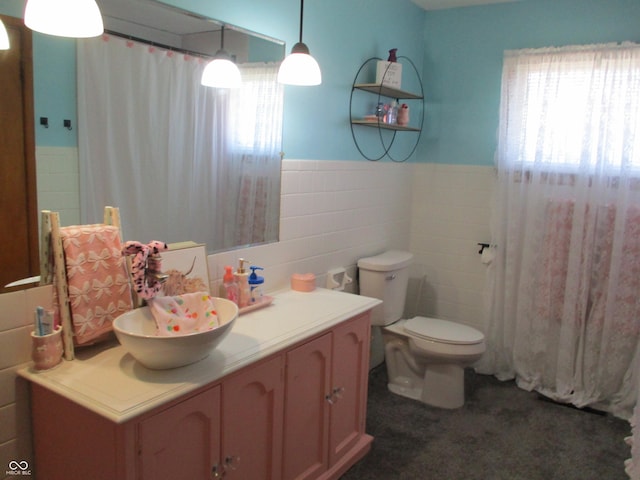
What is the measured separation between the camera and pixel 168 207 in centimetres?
207

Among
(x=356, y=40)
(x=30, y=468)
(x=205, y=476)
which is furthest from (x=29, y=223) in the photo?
(x=356, y=40)

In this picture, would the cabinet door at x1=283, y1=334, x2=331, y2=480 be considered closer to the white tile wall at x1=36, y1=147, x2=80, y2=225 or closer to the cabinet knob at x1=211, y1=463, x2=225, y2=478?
the cabinet knob at x1=211, y1=463, x2=225, y2=478

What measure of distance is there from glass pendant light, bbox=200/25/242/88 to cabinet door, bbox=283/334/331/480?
114cm

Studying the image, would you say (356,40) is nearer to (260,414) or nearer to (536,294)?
(536,294)

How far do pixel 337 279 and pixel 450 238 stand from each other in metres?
1.16

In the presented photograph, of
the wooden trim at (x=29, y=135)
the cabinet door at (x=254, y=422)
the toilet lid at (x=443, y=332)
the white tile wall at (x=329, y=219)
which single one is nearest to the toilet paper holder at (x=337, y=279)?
the white tile wall at (x=329, y=219)

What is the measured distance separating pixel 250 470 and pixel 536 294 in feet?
7.39

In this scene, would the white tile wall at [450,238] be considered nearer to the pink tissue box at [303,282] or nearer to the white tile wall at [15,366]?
the pink tissue box at [303,282]

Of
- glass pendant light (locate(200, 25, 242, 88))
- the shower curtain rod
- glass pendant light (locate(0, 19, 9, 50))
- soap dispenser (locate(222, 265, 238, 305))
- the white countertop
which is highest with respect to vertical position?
the shower curtain rod

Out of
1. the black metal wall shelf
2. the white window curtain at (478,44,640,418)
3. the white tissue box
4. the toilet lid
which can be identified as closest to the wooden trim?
the black metal wall shelf

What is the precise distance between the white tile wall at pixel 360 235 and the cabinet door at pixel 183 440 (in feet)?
1.59

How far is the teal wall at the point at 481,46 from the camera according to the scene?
3143mm

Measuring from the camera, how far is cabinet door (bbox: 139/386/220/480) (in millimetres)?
1467

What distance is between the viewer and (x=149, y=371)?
1608 mm
